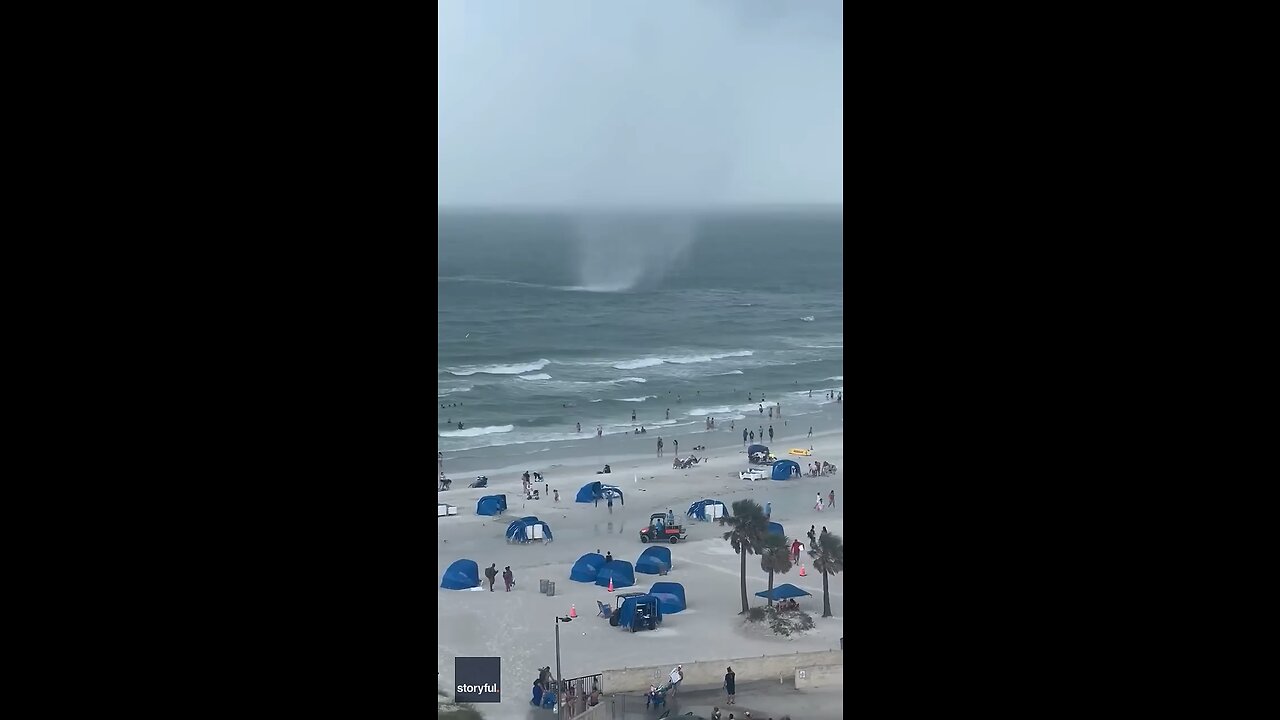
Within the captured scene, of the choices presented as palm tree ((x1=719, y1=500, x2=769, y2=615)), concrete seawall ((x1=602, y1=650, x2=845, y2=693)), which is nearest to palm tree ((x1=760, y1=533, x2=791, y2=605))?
palm tree ((x1=719, y1=500, x2=769, y2=615))

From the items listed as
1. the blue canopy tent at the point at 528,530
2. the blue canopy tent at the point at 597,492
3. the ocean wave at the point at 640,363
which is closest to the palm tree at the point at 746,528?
the blue canopy tent at the point at 597,492

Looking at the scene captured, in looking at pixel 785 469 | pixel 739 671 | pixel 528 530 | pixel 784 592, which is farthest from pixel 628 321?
pixel 739 671

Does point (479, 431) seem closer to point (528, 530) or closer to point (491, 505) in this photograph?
point (491, 505)

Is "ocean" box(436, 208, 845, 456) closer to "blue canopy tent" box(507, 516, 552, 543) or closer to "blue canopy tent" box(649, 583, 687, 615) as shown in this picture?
"blue canopy tent" box(507, 516, 552, 543)
